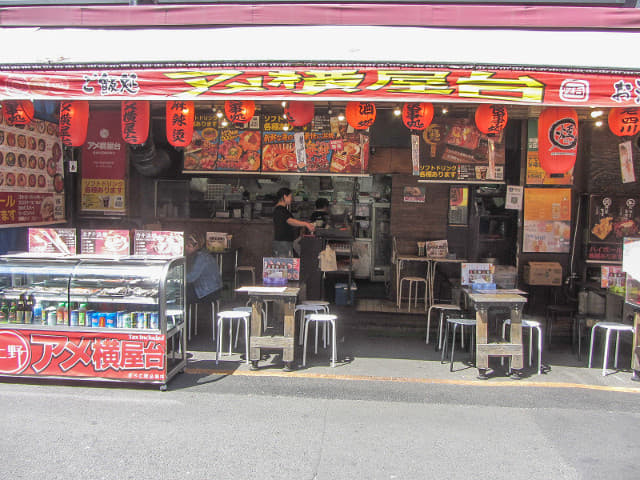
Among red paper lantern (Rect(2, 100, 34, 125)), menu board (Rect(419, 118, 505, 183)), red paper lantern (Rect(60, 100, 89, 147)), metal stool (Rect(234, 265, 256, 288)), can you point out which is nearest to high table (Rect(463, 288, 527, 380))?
menu board (Rect(419, 118, 505, 183))

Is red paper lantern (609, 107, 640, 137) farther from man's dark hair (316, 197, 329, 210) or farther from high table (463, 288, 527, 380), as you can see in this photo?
man's dark hair (316, 197, 329, 210)

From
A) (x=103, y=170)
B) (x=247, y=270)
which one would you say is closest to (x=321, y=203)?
(x=247, y=270)

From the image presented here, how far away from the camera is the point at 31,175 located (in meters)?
8.34

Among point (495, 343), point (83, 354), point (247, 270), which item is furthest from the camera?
point (247, 270)

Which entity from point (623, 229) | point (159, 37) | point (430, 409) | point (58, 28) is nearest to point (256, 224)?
point (159, 37)

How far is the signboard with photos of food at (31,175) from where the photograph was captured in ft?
25.4

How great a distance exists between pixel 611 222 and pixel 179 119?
7621mm

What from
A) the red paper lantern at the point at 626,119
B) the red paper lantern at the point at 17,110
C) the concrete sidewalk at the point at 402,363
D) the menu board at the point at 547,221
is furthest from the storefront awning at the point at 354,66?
the concrete sidewalk at the point at 402,363

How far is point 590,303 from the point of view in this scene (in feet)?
25.8

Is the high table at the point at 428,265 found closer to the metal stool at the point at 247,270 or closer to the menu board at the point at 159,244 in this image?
A: the metal stool at the point at 247,270

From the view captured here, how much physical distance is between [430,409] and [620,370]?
3.31 m

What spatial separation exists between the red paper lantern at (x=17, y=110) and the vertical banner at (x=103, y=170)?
2.72 metres

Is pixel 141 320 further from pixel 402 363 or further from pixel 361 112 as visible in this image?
pixel 361 112

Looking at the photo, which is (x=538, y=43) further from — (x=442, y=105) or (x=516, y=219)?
(x=516, y=219)
